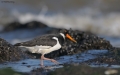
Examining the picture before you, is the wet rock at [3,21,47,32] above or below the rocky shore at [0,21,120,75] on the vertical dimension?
above

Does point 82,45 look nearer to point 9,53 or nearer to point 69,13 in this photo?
point 9,53

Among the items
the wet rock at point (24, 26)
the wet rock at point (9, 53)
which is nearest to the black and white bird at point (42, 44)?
the wet rock at point (9, 53)

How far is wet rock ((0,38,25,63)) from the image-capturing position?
1089 cm

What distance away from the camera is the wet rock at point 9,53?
10.9 m

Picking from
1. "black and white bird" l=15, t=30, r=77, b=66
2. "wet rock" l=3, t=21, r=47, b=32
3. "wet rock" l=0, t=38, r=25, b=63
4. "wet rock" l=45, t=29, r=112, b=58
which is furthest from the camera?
"wet rock" l=3, t=21, r=47, b=32

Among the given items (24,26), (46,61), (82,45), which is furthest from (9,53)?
(24,26)

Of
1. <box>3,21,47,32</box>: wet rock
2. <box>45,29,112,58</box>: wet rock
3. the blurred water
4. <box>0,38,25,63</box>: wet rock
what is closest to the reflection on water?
<box>0,38,25,63</box>: wet rock

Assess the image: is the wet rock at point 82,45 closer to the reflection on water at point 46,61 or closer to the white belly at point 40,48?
the reflection on water at point 46,61

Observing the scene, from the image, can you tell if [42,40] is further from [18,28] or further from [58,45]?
[18,28]

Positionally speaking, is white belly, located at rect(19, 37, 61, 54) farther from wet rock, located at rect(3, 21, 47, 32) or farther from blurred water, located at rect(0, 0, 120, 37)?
wet rock, located at rect(3, 21, 47, 32)

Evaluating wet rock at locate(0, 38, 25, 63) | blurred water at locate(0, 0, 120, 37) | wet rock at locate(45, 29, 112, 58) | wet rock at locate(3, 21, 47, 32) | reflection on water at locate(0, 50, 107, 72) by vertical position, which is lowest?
reflection on water at locate(0, 50, 107, 72)

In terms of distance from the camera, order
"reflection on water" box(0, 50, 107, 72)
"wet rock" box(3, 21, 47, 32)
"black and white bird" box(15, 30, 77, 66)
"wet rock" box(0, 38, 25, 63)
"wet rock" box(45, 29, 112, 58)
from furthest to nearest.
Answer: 1. "wet rock" box(3, 21, 47, 32)
2. "wet rock" box(45, 29, 112, 58)
3. "black and white bird" box(15, 30, 77, 66)
4. "wet rock" box(0, 38, 25, 63)
5. "reflection on water" box(0, 50, 107, 72)

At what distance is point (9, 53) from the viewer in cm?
1106

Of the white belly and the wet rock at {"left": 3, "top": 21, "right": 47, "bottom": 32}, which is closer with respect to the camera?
the white belly
